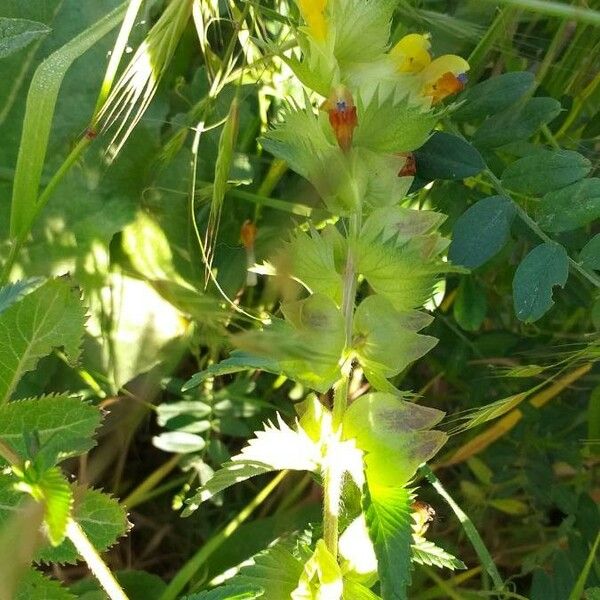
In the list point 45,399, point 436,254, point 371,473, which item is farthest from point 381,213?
point 45,399

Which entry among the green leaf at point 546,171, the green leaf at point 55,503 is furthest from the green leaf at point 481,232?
the green leaf at point 55,503

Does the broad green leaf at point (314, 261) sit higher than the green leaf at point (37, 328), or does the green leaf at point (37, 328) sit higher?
the broad green leaf at point (314, 261)

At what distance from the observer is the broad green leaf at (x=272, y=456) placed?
0.50m

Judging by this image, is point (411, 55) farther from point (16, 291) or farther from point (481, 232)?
point (16, 291)

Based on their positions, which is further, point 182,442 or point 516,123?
point 182,442

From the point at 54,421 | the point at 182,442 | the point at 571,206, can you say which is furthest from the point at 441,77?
the point at 182,442

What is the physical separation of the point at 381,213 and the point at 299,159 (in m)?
0.06

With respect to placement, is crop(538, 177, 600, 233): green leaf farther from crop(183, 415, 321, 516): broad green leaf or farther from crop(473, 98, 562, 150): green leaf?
crop(183, 415, 321, 516): broad green leaf

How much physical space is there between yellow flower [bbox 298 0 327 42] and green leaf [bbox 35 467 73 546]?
0.95 feet

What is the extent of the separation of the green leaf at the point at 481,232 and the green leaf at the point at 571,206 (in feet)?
0.09

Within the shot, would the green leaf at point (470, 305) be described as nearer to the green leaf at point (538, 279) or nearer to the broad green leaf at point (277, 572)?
the green leaf at point (538, 279)

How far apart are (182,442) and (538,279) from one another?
42cm

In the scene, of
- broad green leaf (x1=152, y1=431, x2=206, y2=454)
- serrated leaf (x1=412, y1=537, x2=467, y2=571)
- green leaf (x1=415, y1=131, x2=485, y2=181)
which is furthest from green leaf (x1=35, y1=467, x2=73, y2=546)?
broad green leaf (x1=152, y1=431, x2=206, y2=454)

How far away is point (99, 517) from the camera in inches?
23.1
